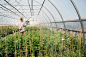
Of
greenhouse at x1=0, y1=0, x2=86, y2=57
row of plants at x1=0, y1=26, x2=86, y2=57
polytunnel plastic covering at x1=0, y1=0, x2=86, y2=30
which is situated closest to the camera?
row of plants at x1=0, y1=26, x2=86, y2=57

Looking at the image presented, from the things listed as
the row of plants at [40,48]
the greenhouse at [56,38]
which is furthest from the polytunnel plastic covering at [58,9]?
the row of plants at [40,48]

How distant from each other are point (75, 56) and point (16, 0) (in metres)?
8.18

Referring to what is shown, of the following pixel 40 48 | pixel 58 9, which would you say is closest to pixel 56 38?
pixel 40 48

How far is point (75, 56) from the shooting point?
77.2 inches

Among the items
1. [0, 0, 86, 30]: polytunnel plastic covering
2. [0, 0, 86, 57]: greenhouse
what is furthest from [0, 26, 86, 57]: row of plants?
[0, 0, 86, 30]: polytunnel plastic covering

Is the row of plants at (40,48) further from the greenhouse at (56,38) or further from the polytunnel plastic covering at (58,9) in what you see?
the polytunnel plastic covering at (58,9)

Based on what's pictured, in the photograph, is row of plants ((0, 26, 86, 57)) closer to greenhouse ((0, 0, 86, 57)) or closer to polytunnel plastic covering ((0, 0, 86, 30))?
greenhouse ((0, 0, 86, 57))

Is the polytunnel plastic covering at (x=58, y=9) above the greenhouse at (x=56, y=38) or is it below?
above

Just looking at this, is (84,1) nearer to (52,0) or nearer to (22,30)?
(52,0)

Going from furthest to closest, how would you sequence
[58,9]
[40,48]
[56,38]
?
1. [58,9]
2. [56,38]
3. [40,48]

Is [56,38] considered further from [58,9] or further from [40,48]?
→ [58,9]

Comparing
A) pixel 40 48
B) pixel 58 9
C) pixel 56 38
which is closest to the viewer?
pixel 40 48

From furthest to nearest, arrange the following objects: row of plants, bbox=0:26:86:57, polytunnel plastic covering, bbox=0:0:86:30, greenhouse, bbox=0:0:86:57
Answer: polytunnel plastic covering, bbox=0:0:86:30 < greenhouse, bbox=0:0:86:57 < row of plants, bbox=0:26:86:57

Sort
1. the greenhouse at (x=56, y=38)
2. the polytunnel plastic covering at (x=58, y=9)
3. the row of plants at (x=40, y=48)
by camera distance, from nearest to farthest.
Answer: the row of plants at (x=40, y=48), the greenhouse at (x=56, y=38), the polytunnel plastic covering at (x=58, y=9)
